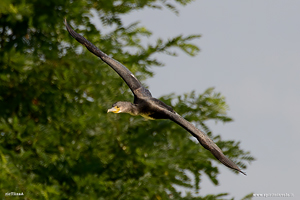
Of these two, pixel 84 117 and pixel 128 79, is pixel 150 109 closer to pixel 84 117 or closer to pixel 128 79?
pixel 128 79

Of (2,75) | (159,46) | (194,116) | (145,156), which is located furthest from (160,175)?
(2,75)

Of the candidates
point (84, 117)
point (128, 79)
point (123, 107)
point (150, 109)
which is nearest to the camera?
point (150, 109)

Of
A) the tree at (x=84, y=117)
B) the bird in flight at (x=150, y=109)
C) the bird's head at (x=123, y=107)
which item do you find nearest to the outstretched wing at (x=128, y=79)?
the bird in flight at (x=150, y=109)

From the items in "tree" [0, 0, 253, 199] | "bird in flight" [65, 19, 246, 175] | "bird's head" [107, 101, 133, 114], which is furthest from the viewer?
"tree" [0, 0, 253, 199]

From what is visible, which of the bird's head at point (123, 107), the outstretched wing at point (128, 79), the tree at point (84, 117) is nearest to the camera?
the bird's head at point (123, 107)

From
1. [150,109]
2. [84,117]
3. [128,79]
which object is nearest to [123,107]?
[150,109]

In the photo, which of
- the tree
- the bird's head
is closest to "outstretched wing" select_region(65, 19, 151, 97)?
the bird's head

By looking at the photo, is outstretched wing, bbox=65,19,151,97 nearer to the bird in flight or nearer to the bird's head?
the bird in flight

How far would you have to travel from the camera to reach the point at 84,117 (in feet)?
25.0

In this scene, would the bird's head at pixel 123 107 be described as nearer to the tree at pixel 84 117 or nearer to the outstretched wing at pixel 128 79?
the outstretched wing at pixel 128 79

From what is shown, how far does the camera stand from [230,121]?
25.6 ft

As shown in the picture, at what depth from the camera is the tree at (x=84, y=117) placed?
23.7 feet

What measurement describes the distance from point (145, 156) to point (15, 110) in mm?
2008

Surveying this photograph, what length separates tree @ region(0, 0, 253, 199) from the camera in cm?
723
